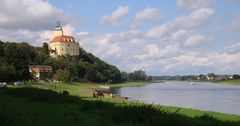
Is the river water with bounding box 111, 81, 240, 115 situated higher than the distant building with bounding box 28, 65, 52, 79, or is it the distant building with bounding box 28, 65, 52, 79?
the distant building with bounding box 28, 65, 52, 79

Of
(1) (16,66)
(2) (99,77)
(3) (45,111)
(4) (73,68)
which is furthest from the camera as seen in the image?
(2) (99,77)

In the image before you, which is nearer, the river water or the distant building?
the river water

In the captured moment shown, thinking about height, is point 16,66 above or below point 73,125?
above

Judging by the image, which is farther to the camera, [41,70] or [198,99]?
[41,70]

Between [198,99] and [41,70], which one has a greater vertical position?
[41,70]

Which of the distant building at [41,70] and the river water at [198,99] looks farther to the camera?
the distant building at [41,70]

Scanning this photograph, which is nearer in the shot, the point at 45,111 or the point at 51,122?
the point at 51,122

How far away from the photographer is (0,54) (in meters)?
87.0

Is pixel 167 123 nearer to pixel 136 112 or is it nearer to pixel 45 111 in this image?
pixel 136 112

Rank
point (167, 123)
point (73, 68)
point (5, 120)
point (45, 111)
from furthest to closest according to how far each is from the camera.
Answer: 1. point (73, 68)
2. point (45, 111)
3. point (167, 123)
4. point (5, 120)

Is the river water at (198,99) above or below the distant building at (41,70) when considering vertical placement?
below

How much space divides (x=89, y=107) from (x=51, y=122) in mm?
5302

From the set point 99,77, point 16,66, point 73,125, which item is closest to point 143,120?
point 73,125

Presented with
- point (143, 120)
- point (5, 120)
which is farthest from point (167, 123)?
point (5, 120)
